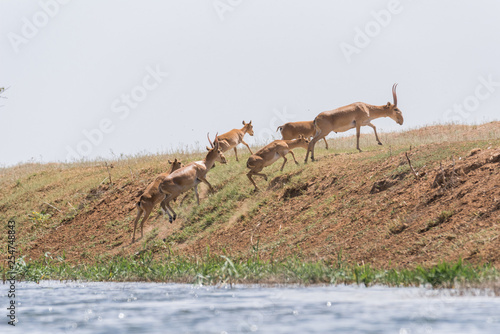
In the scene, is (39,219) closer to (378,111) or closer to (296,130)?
(296,130)

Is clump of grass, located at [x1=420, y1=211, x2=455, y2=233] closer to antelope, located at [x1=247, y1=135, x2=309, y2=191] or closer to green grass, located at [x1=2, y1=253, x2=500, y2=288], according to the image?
green grass, located at [x1=2, y1=253, x2=500, y2=288]

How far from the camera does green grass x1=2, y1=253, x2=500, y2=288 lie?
Answer: 9.19 m

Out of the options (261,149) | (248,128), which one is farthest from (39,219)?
(261,149)

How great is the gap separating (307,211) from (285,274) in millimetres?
7652

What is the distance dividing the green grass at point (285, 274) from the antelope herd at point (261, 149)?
693cm

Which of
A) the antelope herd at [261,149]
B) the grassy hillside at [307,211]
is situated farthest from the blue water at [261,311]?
the antelope herd at [261,149]

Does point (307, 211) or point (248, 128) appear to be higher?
point (248, 128)

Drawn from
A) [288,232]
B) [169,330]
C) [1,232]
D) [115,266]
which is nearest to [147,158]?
[1,232]

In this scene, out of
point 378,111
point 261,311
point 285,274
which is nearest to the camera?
point 261,311

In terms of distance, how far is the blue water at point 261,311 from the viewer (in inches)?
254

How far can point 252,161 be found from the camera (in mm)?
21781

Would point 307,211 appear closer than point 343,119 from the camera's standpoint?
Yes

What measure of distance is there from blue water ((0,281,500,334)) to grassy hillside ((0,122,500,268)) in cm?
218

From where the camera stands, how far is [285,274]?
1075 centimetres
